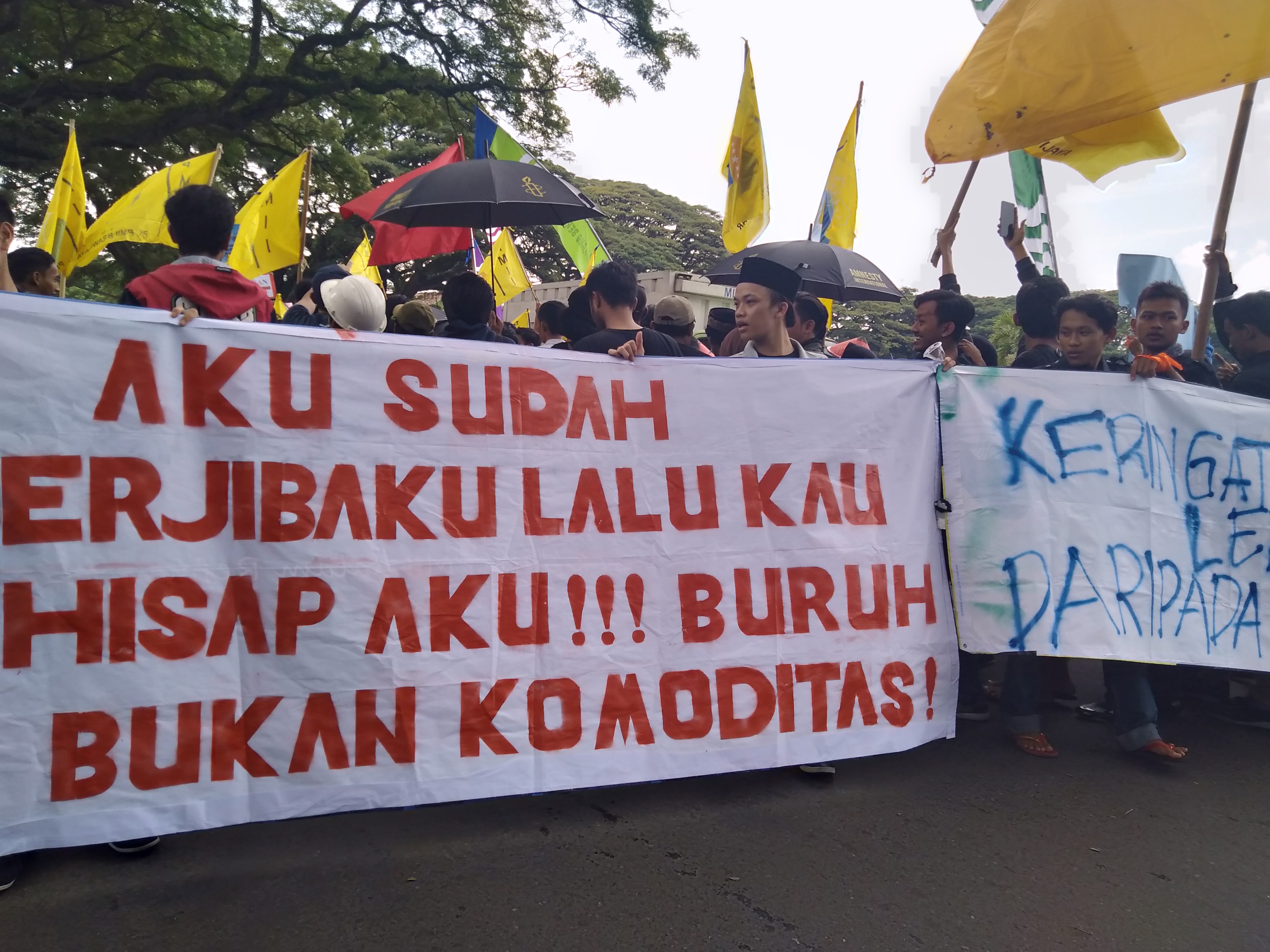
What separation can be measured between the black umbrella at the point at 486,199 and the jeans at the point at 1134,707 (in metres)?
3.42

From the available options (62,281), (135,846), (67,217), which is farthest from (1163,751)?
(67,217)

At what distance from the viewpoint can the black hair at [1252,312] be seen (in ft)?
13.9

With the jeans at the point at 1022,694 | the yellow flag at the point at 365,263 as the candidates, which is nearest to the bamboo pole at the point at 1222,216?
the jeans at the point at 1022,694

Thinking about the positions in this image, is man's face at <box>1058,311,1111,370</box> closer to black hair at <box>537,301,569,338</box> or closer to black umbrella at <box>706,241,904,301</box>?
black umbrella at <box>706,241,904,301</box>

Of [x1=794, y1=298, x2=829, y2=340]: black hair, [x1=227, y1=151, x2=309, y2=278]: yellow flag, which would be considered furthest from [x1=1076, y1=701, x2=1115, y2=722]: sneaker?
[x1=227, y1=151, x2=309, y2=278]: yellow flag

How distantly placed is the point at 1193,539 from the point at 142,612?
3.95m

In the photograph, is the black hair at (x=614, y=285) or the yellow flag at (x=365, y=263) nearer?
the black hair at (x=614, y=285)

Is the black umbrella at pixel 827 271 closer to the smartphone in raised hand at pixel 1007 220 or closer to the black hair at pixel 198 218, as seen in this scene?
the smartphone in raised hand at pixel 1007 220

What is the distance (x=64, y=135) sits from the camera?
1170 centimetres

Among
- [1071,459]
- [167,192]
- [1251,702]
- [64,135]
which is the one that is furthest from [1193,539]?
[64,135]

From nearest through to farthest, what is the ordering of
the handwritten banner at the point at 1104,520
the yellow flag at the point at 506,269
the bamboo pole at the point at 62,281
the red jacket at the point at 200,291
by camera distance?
the red jacket at the point at 200,291, the handwritten banner at the point at 1104,520, the bamboo pole at the point at 62,281, the yellow flag at the point at 506,269

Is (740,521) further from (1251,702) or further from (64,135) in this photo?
(64,135)

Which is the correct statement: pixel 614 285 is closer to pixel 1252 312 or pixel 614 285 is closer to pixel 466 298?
pixel 466 298

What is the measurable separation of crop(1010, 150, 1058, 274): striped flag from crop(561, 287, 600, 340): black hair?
10.2 feet
